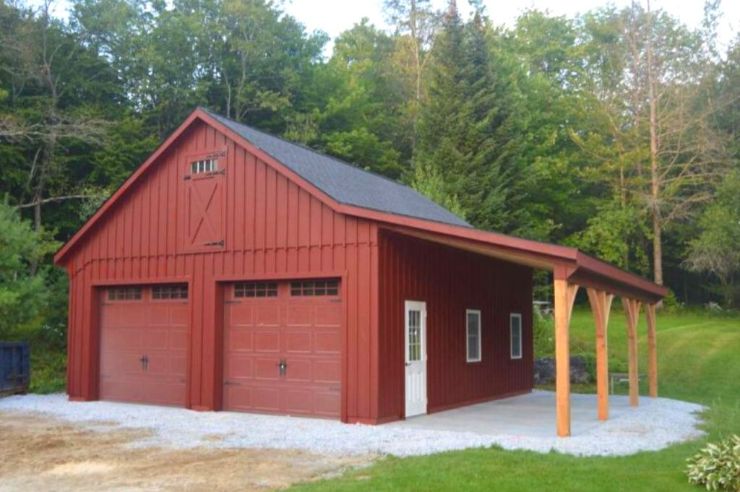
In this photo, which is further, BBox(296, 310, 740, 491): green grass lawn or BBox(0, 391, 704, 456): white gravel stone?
BBox(0, 391, 704, 456): white gravel stone

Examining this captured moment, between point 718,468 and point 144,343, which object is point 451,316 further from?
point 718,468

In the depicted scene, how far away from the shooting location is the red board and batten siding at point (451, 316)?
40.7 feet

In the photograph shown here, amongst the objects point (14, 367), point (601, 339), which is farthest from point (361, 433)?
point (14, 367)

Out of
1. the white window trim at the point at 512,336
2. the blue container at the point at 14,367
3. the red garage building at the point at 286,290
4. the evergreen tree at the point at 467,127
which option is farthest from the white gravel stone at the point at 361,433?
the evergreen tree at the point at 467,127

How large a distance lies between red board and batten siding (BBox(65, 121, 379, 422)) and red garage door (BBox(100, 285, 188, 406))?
0.96ft

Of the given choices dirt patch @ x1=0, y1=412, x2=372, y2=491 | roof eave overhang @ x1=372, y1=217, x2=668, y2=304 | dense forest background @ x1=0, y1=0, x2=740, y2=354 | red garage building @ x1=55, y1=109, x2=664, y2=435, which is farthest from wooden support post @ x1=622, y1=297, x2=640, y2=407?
dense forest background @ x1=0, y1=0, x2=740, y2=354

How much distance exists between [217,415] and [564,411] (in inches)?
237

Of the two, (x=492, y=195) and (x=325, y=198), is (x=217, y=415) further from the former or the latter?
(x=492, y=195)

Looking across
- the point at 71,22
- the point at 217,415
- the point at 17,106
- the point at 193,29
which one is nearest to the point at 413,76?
the point at 193,29

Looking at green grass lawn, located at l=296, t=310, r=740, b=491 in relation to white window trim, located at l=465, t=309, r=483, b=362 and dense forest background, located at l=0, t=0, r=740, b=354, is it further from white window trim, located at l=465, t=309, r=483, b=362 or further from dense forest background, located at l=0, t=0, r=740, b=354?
dense forest background, located at l=0, t=0, r=740, b=354

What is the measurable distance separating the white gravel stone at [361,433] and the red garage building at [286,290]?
67 centimetres

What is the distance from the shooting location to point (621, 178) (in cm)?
3450

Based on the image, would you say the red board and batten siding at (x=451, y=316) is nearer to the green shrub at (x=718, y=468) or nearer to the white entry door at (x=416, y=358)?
the white entry door at (x=416, y=358)

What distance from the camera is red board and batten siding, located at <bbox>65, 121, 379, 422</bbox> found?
1229 cm
